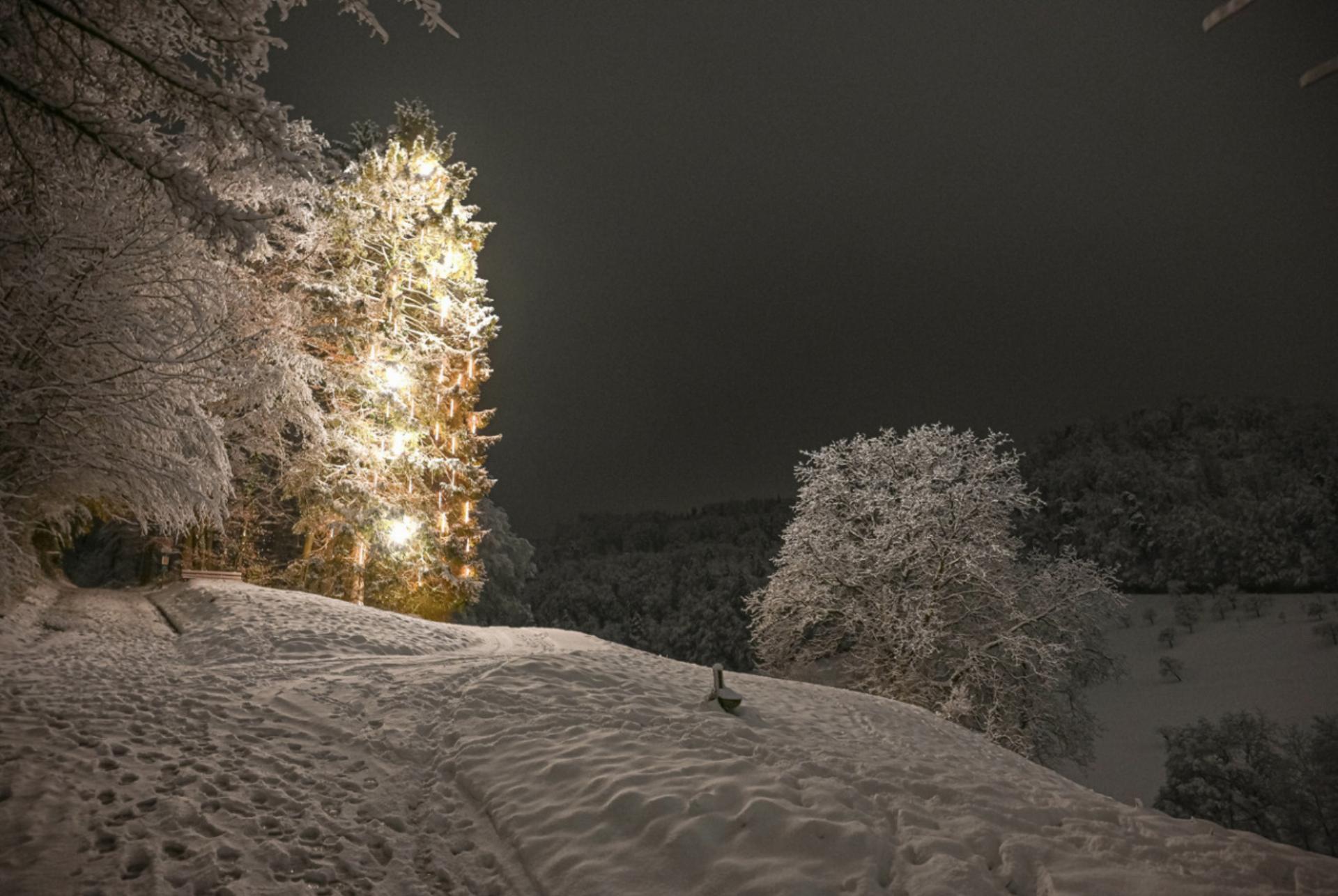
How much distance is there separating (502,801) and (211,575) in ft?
47.7

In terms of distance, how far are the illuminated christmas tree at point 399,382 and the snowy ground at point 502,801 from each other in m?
8.82

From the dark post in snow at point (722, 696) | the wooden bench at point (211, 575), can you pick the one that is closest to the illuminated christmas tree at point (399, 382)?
the wooden bench at point (211, 575)

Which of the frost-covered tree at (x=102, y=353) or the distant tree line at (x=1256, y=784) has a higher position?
the frost-covered tree at (x=102, y=353)

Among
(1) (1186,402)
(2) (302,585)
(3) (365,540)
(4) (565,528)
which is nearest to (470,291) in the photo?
(3) (365,540)

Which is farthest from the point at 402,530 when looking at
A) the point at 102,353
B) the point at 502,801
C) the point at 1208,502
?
the point at 1208,502

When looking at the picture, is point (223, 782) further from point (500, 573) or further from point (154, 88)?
point (500, 573)

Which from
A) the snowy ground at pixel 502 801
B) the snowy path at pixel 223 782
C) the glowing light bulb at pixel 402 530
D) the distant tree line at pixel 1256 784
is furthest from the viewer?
the distant tree line at pixel 1256 784

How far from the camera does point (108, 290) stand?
8.93 meters

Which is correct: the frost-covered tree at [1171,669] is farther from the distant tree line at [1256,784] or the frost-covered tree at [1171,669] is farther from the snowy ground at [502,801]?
the snowy ground at [502,801]

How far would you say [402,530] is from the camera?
60.0 ft

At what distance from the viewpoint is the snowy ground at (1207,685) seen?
46188 millimetres

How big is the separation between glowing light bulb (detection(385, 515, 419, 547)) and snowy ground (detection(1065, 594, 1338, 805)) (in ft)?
149

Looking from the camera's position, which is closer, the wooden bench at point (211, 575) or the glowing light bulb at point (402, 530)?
the wooden bench at point (211, 575)

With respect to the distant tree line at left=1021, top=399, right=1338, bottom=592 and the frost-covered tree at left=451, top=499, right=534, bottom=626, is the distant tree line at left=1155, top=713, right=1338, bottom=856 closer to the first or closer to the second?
the distant tree line at left=1021, top=399, right=1338, bottom=592
